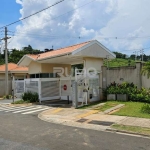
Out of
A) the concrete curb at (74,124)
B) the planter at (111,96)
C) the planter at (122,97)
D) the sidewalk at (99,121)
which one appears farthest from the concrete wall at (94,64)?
the concrete curb at (74,124)

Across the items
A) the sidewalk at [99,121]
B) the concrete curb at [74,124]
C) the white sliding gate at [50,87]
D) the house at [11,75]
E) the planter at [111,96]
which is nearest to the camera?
the concrete curb at [74,124]

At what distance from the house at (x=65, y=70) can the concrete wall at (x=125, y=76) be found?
0.48 meters

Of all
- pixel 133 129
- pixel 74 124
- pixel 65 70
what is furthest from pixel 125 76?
pixel 133 129

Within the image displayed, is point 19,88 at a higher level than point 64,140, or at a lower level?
higher

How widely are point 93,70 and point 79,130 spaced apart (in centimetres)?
840

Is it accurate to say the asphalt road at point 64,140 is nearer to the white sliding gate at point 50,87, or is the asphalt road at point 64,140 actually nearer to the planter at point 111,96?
the planter at point 111,96

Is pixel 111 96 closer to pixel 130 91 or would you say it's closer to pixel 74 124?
pixel 130 91

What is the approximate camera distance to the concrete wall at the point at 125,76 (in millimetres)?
14562

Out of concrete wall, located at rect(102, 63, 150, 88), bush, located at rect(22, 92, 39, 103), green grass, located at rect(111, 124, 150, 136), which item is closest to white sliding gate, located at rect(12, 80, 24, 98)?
bush, located at rect(22, 92, 39, 103)

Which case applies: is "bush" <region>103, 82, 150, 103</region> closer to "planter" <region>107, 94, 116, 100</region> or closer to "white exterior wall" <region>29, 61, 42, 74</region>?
"planter" <region>107, 94, 116, 100</region>

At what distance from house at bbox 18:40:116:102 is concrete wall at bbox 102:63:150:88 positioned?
476mm

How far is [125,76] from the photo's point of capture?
602 inches

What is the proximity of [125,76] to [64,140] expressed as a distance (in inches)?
382

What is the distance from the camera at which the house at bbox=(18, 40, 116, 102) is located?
15375mm
